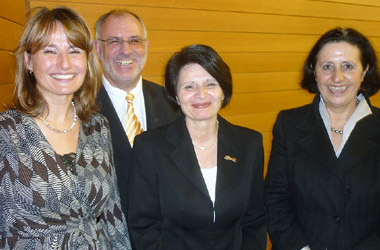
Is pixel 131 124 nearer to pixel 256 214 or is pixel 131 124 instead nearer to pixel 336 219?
pixel 256 214

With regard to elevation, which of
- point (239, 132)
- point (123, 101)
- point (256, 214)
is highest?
point (123, 101)

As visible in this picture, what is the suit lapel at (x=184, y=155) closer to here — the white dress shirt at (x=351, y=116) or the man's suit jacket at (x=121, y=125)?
the man's suit jacket at (x=121, y=125)

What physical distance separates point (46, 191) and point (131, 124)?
83cm

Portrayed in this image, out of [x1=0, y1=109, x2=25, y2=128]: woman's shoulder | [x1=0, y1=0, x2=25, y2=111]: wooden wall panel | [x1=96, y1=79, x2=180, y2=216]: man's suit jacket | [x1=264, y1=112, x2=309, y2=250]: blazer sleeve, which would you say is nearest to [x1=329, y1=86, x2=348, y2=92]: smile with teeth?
[x1=264, y1=112, x2=309, y2=250]: blazer sleeve

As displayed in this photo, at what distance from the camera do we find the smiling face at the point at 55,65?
67.3 inches

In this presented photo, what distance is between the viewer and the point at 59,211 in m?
1.65

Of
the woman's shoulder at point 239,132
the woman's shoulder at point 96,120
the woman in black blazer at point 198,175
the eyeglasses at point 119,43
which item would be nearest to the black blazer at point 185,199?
the woman in black blazer at point 198,175

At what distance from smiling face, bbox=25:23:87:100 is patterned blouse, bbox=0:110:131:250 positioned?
0.18 meters

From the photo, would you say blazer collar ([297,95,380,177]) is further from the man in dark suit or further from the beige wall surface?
the beige wall surface

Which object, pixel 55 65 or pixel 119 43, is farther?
pixel 119 43

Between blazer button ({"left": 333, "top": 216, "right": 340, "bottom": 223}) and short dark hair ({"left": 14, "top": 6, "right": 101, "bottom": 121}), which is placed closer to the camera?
short dark hair ({"left": 14, "top": 6, "right": 101, "bottom": 121})

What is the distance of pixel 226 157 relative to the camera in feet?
6.55

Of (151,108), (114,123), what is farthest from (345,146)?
(114,123)

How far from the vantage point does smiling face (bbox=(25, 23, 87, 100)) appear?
1710 mm
